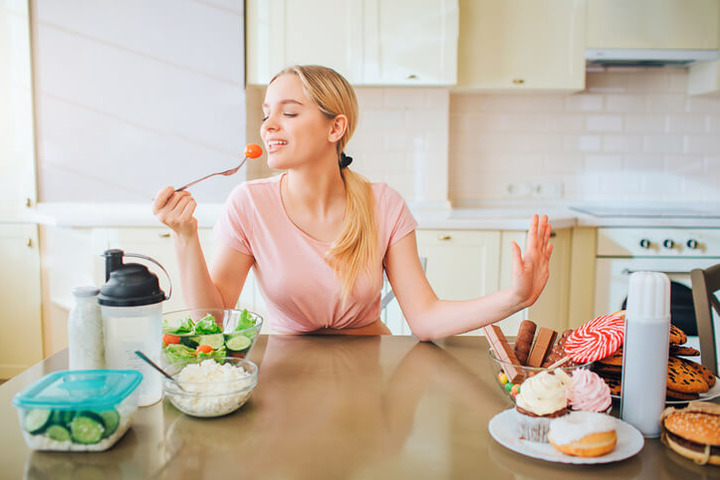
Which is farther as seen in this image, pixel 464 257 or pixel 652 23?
pixel 652 23

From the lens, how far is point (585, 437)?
86cm

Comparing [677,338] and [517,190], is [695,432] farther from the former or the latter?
[517,190]

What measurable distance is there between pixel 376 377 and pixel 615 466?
0.45m

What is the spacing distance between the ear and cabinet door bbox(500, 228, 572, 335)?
5.12 feet

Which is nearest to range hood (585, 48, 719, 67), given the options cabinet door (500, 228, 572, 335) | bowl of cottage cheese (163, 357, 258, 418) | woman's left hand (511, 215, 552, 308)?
cabinet door (500, 228, 572, 335)

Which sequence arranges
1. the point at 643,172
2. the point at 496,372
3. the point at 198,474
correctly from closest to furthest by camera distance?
the point at 198,474
the point at 496,372
the point at 643,172

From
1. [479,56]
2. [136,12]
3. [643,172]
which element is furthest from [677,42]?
[136,12]

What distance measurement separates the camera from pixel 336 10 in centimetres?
318

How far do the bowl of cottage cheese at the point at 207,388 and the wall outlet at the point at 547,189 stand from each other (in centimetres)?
294

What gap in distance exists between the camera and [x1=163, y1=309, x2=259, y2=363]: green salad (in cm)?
107

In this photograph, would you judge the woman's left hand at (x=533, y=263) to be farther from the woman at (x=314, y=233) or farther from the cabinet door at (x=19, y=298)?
the cabinet door at (x=19, y=298)

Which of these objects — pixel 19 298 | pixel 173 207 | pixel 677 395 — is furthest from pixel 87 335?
pixel 19 298

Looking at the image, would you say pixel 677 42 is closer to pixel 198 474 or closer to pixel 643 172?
pixel 643 172

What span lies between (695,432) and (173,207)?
100 centimetres
